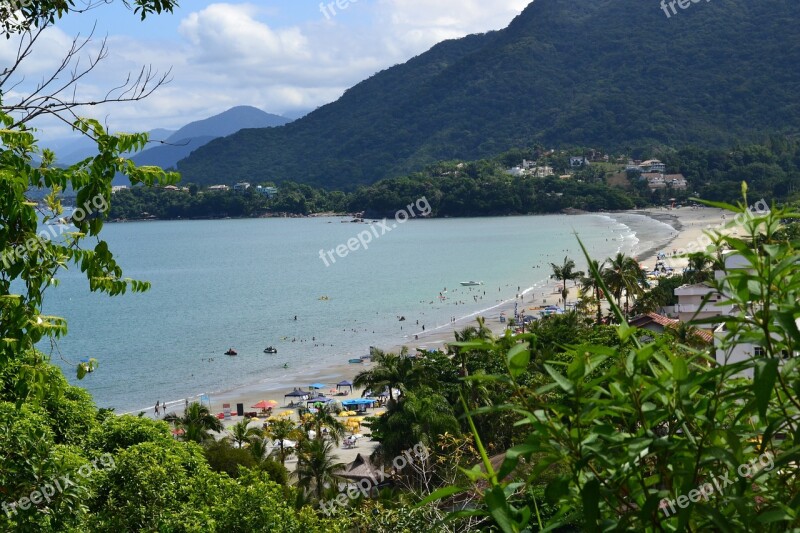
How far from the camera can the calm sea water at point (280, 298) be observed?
43625 mm

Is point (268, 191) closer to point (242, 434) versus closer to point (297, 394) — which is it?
point (297, 394)

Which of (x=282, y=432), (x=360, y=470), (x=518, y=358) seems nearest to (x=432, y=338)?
(x=282, y=432)

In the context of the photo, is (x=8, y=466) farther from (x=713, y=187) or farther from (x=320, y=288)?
(x=713, y=187)

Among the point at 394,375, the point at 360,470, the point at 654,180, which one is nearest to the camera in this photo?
the point at 360,470

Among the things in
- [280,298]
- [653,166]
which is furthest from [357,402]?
[653,166]

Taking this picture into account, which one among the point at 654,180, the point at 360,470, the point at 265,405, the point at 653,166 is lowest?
the point at 654,180

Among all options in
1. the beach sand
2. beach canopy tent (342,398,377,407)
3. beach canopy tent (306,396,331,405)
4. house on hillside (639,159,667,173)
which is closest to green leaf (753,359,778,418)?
the beach sand

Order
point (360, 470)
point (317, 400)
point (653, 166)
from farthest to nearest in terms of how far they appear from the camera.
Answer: point (653, 166)
point (317, 400)
point (360, 470)

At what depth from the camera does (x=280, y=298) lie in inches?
2692

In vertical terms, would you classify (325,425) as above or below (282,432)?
below

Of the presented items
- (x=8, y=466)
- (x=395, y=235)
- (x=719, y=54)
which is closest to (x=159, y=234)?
(x=395, y=235)

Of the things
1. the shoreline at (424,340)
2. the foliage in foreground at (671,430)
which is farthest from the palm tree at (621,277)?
the foliage in foreground at (671,430)

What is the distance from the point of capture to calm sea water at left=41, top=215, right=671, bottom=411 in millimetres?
43625

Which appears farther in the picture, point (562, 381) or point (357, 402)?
point (357, 402)
